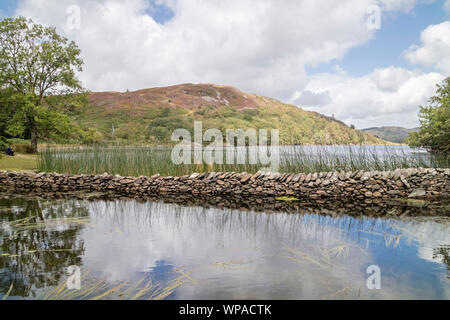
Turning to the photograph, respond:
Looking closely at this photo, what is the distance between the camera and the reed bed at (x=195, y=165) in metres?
8.22

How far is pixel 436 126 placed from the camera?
1364cm

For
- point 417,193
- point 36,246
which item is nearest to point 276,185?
point 417,193

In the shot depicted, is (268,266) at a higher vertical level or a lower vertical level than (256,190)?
lower

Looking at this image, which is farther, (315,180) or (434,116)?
(434,116)

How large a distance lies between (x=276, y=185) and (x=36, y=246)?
5551mm

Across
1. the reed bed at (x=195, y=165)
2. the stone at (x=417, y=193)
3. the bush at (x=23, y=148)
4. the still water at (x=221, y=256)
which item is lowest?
the still water at (x=221, y=256)

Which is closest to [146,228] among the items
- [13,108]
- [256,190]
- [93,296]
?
[93,296]

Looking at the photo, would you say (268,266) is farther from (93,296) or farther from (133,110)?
(133,110)

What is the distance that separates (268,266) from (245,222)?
1879 millimetres

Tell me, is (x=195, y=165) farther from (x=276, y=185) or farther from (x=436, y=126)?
(x=436, y=126)

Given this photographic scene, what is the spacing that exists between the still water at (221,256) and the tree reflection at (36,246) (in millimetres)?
13

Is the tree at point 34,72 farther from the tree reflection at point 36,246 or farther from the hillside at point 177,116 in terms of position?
the tree reflection at point 36,246

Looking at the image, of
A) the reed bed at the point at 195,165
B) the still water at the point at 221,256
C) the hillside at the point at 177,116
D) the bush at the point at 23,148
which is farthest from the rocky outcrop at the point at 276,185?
the hillside at the point at 177,116
